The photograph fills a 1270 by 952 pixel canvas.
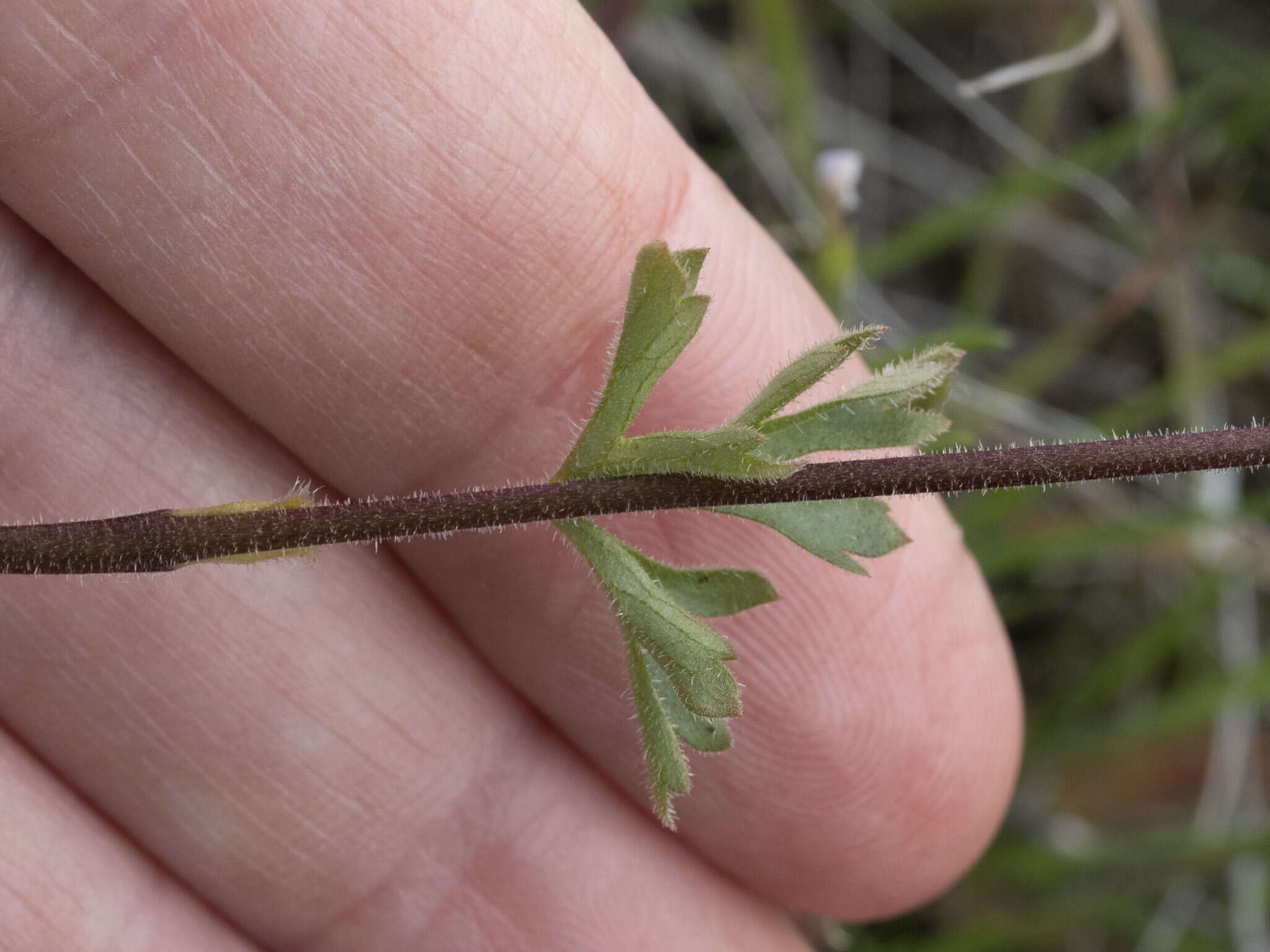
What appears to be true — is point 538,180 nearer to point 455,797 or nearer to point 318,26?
point 318,26

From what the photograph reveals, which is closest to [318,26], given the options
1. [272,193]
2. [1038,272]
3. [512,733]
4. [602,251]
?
[272,193]

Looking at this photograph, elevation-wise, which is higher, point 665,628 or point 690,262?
point 690,262

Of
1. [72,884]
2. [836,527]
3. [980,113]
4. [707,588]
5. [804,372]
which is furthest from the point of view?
[980,113]

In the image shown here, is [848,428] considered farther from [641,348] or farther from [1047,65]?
[1047,65]

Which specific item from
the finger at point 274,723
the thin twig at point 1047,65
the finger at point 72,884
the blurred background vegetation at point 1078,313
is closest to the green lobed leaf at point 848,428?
the blurred background vegetation at point 1078,313

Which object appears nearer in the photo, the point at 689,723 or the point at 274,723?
the point at 689,723

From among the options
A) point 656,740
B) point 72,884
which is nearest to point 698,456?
point 656,740
